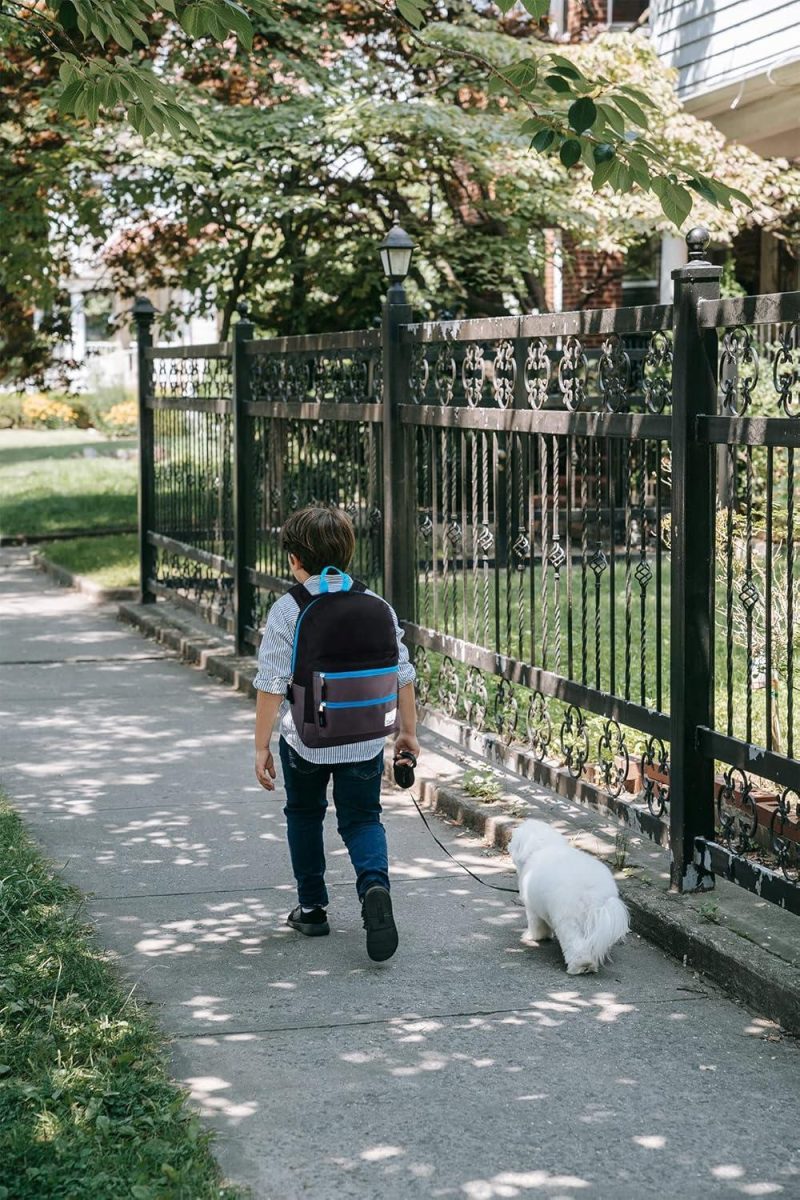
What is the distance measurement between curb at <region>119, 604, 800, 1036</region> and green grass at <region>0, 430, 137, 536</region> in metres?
12.0

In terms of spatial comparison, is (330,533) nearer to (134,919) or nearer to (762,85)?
(134,919)

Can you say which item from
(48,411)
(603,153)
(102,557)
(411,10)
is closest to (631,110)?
(603,153)

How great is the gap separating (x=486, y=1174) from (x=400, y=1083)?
0.53 metres

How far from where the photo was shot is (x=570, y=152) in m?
5.26

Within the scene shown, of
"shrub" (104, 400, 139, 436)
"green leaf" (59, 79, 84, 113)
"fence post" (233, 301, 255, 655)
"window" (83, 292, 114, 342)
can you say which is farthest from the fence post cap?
"shrub" (104, 400, 139, 436)

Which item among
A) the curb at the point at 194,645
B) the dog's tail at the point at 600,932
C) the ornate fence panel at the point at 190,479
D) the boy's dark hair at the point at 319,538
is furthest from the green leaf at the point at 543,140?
the ornate fence panel at the point at 190,479

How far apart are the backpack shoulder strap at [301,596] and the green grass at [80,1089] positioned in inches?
48.2

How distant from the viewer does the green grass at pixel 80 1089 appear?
341 centimetres

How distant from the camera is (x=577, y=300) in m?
17.9

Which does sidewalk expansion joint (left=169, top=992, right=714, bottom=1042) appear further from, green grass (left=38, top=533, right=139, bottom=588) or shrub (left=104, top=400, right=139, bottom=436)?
shrub (left=104, top=400, right=139, bottom=436)

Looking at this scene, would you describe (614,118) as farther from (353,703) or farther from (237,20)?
(353,703)

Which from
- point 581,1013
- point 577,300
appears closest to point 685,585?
point 581,1013

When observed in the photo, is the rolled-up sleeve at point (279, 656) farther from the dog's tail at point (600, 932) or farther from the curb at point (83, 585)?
the curb at point (83, 585)

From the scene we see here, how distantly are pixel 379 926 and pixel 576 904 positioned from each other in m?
0.60
